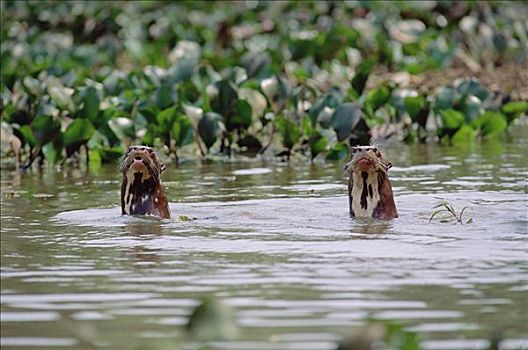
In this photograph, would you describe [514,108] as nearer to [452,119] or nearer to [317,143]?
[452,119]

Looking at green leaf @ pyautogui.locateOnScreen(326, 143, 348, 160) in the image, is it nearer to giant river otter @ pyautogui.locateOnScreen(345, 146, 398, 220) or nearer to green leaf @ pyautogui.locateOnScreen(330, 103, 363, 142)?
green leaf @ pyautogui.locateOnScreen(330, 103, 363, 142)

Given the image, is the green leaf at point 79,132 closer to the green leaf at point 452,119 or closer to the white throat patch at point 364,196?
the green leaf at point 452,119

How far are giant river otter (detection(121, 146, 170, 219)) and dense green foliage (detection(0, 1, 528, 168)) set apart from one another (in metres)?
2.73

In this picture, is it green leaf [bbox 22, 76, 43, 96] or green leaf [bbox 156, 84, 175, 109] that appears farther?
green leaf [bbox 22, 76, 43, 96]

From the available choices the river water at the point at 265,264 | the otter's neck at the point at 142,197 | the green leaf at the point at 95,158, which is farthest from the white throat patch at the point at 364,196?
the green leaf at the point at 95,158

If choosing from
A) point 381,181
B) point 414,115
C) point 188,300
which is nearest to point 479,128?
point 414,115

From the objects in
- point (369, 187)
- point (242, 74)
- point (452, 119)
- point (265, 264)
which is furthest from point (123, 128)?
point (265, 264)

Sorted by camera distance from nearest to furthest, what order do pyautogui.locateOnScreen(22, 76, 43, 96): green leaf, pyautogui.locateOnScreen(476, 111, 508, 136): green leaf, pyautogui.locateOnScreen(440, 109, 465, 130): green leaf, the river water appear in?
the river water < pyautogui.locateOnScreen(22, 76, 43, 96): green leaf < pyautogui.locateOnScreen(440, 109, 465, 130): green leaf < pyautogui.locateOnScreen(476, 111, 508, 136): green leaf

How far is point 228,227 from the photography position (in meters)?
7.46

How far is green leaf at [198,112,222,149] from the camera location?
36.8 feet

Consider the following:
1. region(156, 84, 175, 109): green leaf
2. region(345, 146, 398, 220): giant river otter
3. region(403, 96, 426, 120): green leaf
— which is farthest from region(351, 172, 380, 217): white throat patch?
region(403, 96, 426, 120): green leaf

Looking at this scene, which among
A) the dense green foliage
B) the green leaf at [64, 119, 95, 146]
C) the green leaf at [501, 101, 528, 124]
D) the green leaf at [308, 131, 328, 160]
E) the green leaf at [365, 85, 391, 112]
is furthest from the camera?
the green leaf at [501, 101, 528, 124]

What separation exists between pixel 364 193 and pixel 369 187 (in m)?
0.06

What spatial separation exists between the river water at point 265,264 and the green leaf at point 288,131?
1342mm
